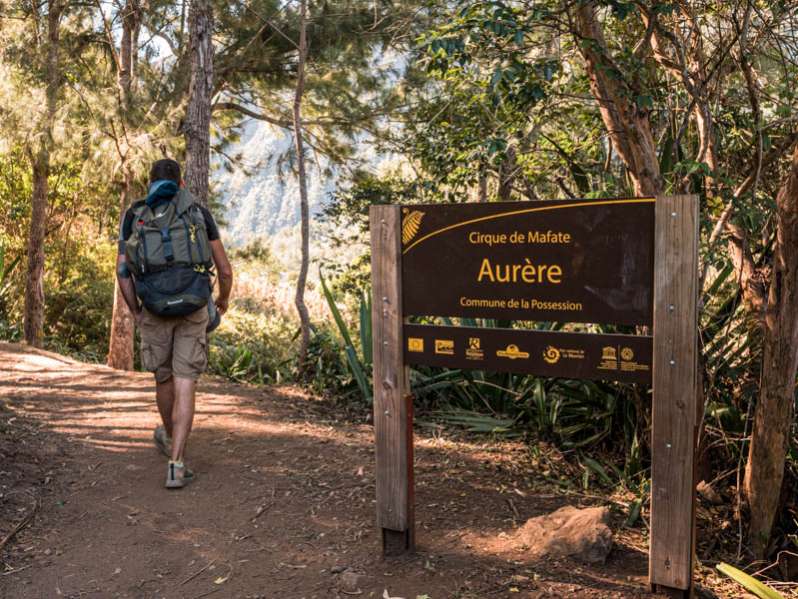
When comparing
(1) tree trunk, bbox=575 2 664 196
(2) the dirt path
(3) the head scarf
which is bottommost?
(2) the dirt path

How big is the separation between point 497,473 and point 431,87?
7.19 metres

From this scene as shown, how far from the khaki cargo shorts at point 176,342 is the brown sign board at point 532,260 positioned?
1.35 m

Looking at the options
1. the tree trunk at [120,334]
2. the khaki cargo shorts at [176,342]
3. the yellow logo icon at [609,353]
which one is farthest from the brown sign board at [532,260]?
the tree trunk at [120,334]

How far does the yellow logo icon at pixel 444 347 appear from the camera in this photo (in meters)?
3.27

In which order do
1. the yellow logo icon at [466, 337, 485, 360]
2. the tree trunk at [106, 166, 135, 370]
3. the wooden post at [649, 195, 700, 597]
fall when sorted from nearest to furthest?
the wooden post at [649, 195, 700, 597] → the yellow logo icon at [466, 337, 485, 360] → the tree trunk at [106, 166, 135, 370]

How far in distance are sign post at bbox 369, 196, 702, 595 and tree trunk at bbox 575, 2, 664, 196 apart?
5.47 feet

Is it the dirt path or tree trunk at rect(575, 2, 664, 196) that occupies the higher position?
tree trunk at rect(575, 2, 664, 196)

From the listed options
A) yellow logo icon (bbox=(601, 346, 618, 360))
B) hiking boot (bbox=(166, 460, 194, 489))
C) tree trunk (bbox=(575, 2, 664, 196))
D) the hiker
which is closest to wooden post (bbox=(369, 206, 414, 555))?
yellow logo icon (bbox=(601, 346, 618, 360))

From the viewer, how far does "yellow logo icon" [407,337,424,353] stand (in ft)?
11.0

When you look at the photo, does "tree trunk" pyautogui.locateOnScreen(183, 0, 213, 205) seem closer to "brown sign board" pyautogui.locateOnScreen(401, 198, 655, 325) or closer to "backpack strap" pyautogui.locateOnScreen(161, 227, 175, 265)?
"backpack strap" pyautogui.locateOnScreen(161, 227, 175, 265)

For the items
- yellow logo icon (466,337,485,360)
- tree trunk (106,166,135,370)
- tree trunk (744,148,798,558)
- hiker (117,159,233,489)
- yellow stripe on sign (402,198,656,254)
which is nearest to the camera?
yellow stripe on sign (402,198,656,254)

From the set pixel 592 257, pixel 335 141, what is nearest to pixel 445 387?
pixel 592 257

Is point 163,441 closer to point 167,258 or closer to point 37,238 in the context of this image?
point 167,258

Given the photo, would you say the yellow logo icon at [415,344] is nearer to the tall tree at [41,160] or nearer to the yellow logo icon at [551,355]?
the yellow logo icon at [551,355]
